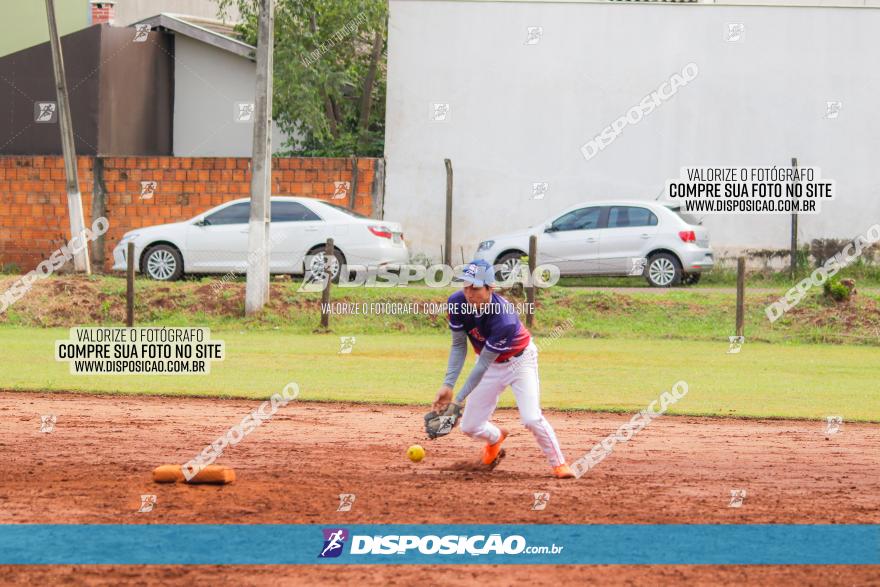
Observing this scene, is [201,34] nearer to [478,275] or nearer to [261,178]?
[261,178]

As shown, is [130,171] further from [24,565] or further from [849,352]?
[24,565]

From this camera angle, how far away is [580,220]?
87.8 ft

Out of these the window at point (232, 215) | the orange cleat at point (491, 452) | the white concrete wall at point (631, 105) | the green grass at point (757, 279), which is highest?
the white concrete wall at point (631, 105)

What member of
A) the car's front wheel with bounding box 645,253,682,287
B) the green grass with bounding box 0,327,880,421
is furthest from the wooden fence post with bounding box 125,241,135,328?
the car's front wheel with bounding box 645,253,682,287

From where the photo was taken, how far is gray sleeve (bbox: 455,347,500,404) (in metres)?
10.8

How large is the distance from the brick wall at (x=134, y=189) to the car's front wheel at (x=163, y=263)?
144 inches

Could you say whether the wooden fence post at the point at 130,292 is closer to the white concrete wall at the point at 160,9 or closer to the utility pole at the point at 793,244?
the utility pole at the point at 793,244

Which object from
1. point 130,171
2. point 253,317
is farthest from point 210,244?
point 130,171

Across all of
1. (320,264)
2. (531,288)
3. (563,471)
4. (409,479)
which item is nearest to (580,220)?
(531,288)

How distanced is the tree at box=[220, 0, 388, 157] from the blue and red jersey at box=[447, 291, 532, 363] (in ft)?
74.1

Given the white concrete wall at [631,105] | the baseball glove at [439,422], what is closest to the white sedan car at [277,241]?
the white concrete wall at [631,105]

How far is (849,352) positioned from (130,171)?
657 inches

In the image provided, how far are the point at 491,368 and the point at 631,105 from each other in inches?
818

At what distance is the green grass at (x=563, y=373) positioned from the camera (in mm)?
16859
